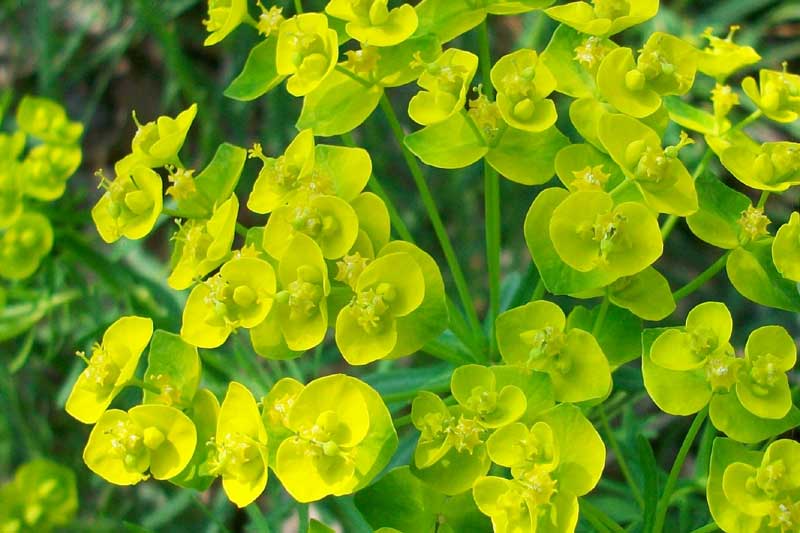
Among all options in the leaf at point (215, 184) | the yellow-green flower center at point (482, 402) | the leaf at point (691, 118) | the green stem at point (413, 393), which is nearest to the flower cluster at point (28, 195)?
the leaf at point (215, 184)

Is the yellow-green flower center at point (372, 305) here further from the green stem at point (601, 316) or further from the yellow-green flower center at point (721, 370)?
the yellow-green flower center at point (721, 370)

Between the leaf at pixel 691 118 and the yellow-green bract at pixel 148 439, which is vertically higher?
the leaf at pixel 691 118

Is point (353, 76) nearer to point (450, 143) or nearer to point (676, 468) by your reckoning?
point (450, 143)

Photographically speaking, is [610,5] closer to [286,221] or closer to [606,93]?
[606,93]

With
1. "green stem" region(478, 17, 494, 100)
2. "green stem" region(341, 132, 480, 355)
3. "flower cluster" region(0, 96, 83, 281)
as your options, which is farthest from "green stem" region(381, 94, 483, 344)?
"flower cluster" region(0, 96, 83, 281)

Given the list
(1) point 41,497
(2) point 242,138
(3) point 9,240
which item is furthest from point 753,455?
(2) point 242,138

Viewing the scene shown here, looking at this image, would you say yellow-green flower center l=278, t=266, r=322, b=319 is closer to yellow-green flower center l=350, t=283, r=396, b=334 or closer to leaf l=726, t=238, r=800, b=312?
yellow-green flower center l=350, t=283, r=396, b=334
